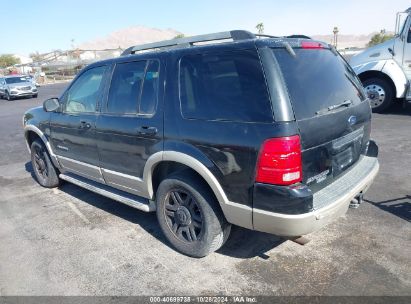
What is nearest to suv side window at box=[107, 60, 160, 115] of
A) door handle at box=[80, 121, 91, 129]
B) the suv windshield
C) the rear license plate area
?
door handle at box=[80, 121, 91, 129]

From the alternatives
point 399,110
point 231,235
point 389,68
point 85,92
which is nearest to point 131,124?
point 85,92

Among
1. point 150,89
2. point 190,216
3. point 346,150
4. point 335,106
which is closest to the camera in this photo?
point 335,106

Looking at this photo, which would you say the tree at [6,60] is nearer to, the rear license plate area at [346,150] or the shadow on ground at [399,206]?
the shadow on ground at [399,206]

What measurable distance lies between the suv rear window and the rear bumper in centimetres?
68

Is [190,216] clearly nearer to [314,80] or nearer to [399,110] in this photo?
[314,80]

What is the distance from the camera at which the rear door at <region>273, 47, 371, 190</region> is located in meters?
2.70

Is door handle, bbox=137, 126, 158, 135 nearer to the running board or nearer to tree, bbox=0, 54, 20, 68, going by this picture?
the running board

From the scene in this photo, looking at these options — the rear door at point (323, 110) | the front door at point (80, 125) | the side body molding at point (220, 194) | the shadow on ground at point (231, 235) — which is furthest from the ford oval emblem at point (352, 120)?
the front door at point (80, 125)

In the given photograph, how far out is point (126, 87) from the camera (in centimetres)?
377

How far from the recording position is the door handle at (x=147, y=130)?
3.34m

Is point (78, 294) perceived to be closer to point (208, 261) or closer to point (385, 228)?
point (208, 261)

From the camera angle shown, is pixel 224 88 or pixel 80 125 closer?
pixel 224 88

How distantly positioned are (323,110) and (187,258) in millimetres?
1833

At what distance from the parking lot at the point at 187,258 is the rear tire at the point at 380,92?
5.21m
